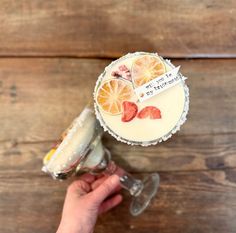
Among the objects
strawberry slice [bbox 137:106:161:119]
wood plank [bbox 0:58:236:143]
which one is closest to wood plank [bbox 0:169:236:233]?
wood plank [bbox 0:58:236:143]

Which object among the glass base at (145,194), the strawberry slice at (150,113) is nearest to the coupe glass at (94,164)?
the glass base at (145,194)

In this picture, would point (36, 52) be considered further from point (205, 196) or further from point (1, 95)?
point (205, 196)

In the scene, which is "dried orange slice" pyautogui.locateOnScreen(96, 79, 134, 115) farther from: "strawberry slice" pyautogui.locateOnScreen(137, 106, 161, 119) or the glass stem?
the glass stem

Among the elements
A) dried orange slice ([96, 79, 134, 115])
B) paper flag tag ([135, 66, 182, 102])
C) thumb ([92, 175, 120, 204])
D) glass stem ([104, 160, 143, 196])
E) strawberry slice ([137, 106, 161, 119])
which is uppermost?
paper flag tag ([135, 66, 182, 102])

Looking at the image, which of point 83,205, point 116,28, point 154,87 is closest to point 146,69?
point 154,87

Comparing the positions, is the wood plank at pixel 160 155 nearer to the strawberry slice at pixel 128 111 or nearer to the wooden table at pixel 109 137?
the wooden table at pixel 109 137

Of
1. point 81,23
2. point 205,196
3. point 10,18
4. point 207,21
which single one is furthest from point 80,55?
point 205,196
